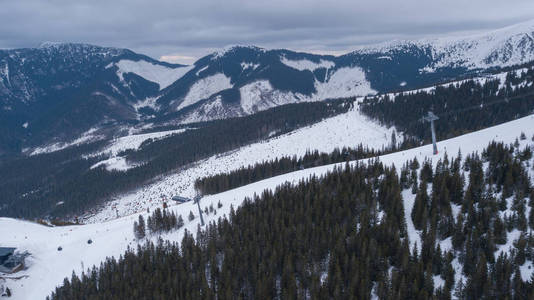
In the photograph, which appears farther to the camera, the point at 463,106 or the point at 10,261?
the point at 463,106

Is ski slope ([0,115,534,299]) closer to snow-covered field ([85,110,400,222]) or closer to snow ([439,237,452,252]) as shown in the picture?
snow ([439,237,452,252])

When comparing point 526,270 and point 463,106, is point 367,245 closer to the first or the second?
point 526,270

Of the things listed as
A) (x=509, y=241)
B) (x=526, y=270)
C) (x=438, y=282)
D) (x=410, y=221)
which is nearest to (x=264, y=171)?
(x=410, y=221)

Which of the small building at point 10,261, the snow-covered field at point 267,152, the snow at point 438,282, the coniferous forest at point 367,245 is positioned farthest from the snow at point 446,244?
the snow-covered field at point 267,152

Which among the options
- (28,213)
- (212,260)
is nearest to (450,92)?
(212,260)

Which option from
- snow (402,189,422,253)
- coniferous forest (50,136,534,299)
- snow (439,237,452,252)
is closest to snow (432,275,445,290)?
coniferous forest (50,136,534,299)

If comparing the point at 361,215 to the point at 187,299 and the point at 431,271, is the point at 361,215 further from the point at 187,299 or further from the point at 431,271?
the point at 187,299

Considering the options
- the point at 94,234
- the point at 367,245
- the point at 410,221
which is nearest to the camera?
the point at 367,245
